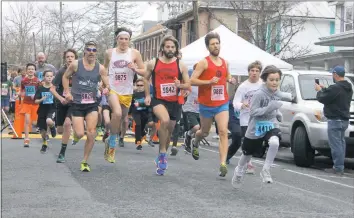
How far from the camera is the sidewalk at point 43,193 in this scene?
22.3 ft

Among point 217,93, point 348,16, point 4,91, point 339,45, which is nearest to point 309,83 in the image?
point 217,93

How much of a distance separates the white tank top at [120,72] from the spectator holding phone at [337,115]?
4.20 meters

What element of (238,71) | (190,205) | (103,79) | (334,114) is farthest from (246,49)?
(190,205)

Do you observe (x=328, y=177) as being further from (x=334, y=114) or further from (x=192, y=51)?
(x=192, y=51)

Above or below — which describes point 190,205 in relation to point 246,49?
below

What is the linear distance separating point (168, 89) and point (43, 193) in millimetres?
2641

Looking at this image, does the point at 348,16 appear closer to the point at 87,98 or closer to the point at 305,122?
the point at 305,122

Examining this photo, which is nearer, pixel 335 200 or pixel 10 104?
pixel 335 200

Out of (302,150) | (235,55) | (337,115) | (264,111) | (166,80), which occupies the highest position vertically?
(235,55)

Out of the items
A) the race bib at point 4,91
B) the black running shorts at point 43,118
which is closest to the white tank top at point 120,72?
the black running shorts at point 43,118

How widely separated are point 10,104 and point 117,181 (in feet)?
48.4

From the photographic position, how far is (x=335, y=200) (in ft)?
29.2

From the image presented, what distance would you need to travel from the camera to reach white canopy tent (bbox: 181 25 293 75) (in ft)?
62.6

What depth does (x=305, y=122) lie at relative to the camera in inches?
537
